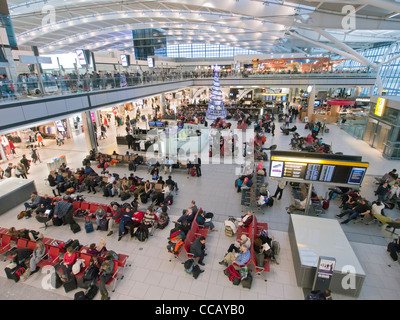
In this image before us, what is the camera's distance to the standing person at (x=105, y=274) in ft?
19.5

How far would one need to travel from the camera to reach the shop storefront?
15211 millimetres

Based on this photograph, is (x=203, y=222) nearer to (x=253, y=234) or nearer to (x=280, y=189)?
(x=253, y=234)

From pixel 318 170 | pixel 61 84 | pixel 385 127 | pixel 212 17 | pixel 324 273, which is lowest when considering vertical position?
A: pixel 324 273

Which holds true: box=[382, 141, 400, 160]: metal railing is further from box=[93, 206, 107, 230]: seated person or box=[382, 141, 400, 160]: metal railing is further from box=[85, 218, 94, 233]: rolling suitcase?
box=[85, 218, 94, 233]: rolling suitcase

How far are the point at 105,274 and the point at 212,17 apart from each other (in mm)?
31475

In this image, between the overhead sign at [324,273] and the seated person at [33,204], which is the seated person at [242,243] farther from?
the seated person at [33,204]

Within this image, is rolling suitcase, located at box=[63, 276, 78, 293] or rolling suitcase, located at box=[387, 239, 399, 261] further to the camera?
rolling suitcase, located at box=[387, 239, 399, 261]

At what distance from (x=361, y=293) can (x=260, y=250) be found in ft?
8.99

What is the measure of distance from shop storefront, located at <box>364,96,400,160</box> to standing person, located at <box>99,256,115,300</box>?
18010 mm

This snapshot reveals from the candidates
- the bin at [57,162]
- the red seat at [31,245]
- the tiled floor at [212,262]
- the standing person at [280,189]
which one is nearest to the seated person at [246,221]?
the tiled floor at [212,262]

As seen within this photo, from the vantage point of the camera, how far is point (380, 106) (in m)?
17.2

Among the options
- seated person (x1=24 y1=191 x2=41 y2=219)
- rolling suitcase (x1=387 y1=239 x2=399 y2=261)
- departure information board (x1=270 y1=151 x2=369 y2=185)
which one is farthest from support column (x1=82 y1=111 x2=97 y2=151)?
rolling suitcase (x1=387 y1=239 x2=399 y2=261)

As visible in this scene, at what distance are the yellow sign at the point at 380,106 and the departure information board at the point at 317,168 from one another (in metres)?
12.7

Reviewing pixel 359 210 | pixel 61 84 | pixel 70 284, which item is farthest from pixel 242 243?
pixel 61 84
